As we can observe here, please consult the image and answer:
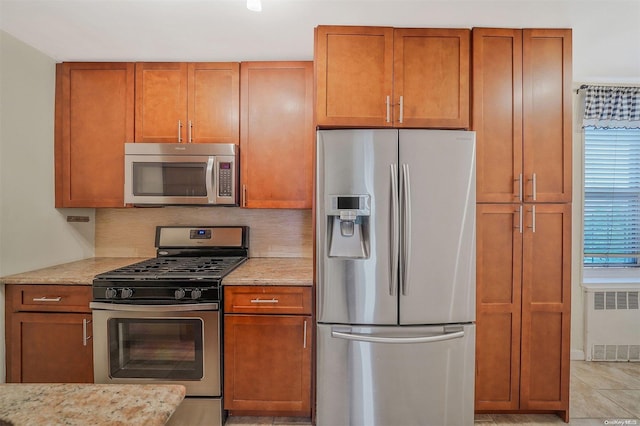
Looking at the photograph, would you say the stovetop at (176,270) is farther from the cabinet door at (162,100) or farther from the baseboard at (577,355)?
the baseboard at (577,355)

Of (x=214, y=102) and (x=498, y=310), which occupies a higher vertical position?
(x=214, y=102)

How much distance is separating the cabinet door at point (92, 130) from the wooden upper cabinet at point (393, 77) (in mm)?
1510

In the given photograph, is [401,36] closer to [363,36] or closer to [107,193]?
[363,36]

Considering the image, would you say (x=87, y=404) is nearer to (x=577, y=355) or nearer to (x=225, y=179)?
(x=225, y=179)

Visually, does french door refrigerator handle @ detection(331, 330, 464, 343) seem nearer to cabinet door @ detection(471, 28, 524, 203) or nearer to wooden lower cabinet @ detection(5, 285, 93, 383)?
cabinet door @ detection(471, 28, 524, 203)

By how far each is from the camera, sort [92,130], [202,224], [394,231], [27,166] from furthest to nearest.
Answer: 1. [202,224]
2. [92,130]
3. [27,166]
4. [394,231]

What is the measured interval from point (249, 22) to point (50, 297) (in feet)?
6.71

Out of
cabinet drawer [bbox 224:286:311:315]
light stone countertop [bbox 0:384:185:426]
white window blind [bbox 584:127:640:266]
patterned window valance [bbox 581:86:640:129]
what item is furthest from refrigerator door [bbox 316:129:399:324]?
white window blind [bbox 584:127:640:266]

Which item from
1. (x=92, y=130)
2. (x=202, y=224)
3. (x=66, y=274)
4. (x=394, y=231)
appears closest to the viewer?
(x=394, y=231)

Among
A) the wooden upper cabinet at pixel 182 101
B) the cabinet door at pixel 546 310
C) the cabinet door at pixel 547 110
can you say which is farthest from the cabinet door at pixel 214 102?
the cabinet door at pixel 546 310

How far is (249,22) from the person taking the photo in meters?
1.87

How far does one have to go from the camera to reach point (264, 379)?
1.91m

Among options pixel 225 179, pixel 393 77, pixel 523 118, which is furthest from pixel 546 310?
pixel 225 179

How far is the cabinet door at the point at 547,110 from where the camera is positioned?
1927 millimetres
